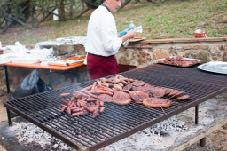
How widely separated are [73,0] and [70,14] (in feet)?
2.41

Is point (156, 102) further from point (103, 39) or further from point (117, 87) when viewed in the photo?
point (103, 39)

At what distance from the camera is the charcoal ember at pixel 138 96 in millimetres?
3296

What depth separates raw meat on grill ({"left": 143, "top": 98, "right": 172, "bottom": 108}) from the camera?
3.07m

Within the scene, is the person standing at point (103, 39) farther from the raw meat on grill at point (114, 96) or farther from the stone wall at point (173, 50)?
the stone wall at point (173, 50)

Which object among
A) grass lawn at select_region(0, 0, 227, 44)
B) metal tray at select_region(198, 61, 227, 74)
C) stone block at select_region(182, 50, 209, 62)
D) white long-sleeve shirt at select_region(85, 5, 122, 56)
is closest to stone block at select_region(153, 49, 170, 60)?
stone block at select_region(182, 50, 209, 62)

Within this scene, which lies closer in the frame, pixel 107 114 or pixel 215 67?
pixel 107 114

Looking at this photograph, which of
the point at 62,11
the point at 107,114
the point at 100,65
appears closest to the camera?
the point at 107,114

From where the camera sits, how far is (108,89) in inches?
139

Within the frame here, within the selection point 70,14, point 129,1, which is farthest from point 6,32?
point 129,1

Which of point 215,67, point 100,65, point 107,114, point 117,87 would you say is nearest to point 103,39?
point 100,65

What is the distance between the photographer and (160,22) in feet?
28.2

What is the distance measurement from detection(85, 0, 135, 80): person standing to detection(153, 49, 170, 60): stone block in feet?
4.07

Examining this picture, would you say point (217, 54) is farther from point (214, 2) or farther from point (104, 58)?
point (214, 2)

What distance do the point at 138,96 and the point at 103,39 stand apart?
1.39 m
